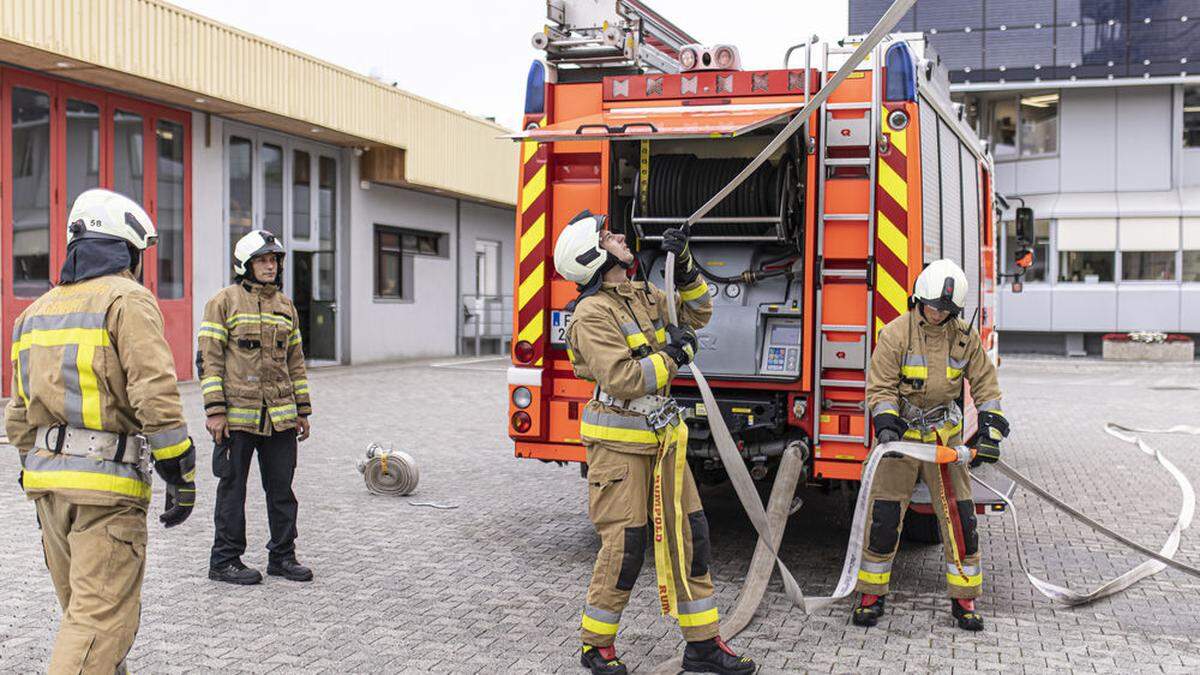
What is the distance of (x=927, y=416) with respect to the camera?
17.5ft

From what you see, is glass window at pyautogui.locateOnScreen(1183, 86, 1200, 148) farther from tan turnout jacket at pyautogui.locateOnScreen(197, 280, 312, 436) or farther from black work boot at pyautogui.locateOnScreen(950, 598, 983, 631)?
tan turnout jacket at pyautogui.locateOnScreen(197, 280, 312, 436)

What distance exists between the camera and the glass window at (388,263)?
22.0 meters

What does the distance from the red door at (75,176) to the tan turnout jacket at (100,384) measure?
1131cm

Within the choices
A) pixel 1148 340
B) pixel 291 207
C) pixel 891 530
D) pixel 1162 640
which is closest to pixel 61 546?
pixel 891 530

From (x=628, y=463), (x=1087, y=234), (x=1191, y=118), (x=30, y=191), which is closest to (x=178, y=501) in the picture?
(x=628, y=463)

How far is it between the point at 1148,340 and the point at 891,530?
22292mm

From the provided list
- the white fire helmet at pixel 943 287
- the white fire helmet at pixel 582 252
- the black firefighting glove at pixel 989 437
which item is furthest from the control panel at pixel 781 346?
the white fire helmet at pixel 582 252

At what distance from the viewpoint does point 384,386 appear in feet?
55.4

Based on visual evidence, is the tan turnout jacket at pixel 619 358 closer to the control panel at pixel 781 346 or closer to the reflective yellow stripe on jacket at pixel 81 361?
the control panel at pixel 781 346

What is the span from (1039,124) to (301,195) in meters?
17.8

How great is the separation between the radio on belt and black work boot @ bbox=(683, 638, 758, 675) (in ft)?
6.11

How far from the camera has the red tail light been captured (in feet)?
20.9

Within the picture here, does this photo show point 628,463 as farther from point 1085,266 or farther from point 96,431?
point 1085,266

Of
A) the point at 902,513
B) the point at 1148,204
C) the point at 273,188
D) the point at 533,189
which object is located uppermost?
the point at 1148,204
